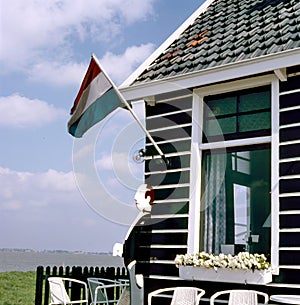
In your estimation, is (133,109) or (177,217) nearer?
(177,217)

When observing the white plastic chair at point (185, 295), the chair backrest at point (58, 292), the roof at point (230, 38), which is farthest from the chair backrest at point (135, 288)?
the roof at point (230, 38)

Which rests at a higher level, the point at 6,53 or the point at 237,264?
the point at 6,53

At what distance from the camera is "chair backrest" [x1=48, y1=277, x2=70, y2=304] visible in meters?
6.41

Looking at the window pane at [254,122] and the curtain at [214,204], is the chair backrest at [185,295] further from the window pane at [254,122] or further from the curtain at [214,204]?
the window pane at [254,122]

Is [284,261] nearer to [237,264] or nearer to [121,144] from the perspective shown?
[237,264]

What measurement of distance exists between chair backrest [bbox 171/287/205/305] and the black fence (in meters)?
2.87

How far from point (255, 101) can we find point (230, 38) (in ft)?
3.51

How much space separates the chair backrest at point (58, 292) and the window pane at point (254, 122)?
3.02 m

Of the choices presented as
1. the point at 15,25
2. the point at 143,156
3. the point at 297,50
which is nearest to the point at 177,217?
the point at 143,156

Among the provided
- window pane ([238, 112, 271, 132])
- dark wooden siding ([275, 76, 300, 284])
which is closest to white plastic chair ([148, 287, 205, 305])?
dark wooden siding ([275, 76, 300, 284])

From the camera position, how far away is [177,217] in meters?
5.85

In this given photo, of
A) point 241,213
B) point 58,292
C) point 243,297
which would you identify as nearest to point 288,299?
point 243,297

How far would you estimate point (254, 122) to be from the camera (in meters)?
5.41

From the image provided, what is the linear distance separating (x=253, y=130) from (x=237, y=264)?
1.40 m
